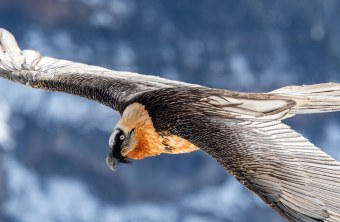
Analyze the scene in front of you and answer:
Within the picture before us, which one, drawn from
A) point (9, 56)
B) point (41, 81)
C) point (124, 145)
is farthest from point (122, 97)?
point (9, 56)

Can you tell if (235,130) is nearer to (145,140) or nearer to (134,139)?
(145,140)

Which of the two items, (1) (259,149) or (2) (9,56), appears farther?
(2) (9,56)

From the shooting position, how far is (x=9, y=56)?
58.4 ft

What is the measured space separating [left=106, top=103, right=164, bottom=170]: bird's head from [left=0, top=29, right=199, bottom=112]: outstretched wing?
964 mm

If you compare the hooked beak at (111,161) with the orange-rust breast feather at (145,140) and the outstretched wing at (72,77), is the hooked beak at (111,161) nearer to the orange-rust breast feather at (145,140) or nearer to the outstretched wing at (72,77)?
the orange-rust breast feather at (145,140)

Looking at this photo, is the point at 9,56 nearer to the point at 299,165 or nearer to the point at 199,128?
the point at 199,128

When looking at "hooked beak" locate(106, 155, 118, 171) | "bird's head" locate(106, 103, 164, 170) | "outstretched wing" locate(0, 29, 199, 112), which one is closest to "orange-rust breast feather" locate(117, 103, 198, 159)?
"bird's head" locate(106, 103, 164, 170)

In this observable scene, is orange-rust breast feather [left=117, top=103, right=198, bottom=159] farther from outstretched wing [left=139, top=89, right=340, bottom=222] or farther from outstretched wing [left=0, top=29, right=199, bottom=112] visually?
outstretched wing [left=0, top=29, right=199, bottom=112]

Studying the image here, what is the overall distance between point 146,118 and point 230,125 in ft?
6.41

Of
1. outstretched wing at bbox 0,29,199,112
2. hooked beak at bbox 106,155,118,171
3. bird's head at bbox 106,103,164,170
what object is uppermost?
outstretched wing at bbox 0,29,199,112

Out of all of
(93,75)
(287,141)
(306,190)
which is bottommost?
(306,190)

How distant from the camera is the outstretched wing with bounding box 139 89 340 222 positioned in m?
10.6

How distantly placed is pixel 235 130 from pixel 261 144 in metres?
0.54

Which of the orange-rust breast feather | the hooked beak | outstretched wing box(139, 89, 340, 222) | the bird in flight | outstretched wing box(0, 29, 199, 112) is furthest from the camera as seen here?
outstretched wing box(0, 29, 199, 112)
